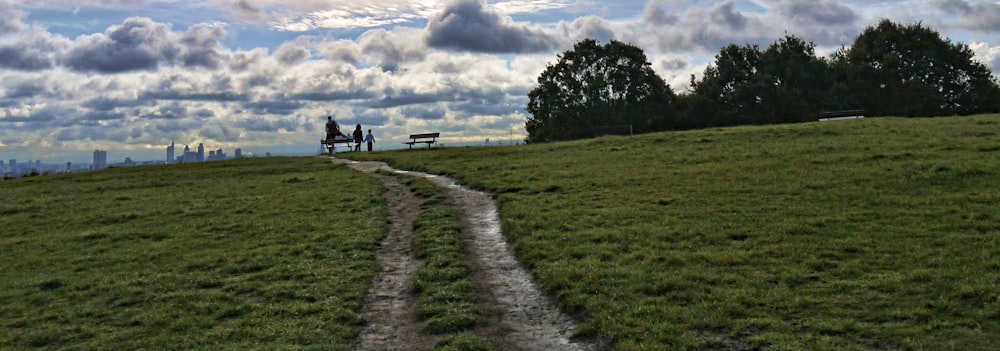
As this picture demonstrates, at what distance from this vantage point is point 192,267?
55.4 feet

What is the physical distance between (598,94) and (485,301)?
72311mm

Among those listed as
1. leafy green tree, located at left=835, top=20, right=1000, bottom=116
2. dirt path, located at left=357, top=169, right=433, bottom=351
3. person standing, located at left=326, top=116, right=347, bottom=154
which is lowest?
dirt path, located at left=357, top=169, right=433, bottom=351

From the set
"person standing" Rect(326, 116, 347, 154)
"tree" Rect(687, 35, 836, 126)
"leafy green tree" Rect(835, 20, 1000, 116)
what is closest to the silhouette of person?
"person standing" Rect(326, 116, 347, 154)

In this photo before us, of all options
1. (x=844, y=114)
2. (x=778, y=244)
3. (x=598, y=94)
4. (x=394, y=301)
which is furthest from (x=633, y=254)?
(x=598, y=94)

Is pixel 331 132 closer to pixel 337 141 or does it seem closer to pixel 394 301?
pixel 337 141

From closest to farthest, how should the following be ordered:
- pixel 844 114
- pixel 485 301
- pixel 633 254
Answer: pixel 485 301
pixel 633 254
pixel 844 114

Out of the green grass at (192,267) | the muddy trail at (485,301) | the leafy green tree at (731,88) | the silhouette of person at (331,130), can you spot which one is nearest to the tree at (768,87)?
the leafy green tree at (731,88)

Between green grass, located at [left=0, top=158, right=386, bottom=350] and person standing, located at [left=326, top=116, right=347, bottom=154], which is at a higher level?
person standing, located at [left=326, top=116, right=347, bottom=154]

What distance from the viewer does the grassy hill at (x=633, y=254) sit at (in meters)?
10.7

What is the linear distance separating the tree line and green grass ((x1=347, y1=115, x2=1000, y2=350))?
48.3 metres

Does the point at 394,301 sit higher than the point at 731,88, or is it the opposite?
the point at 731,88

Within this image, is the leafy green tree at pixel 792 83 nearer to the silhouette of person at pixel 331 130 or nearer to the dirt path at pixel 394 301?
the silhouette of person at pixel 331 130

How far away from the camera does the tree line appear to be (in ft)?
251

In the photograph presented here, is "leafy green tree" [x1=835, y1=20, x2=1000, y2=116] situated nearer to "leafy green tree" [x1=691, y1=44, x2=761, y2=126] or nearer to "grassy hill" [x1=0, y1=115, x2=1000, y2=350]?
"leafy green tree" [x1=691, y1=44, x2=761, y2=126]
